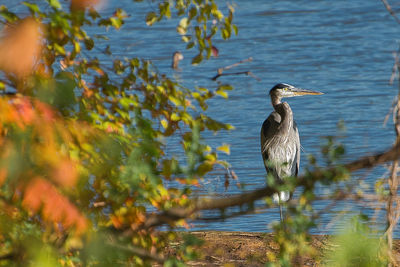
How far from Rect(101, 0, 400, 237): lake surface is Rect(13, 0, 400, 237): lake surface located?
1 centimetres

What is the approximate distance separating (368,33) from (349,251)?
12.7 m

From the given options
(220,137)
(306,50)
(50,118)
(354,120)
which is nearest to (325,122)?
(354,120)

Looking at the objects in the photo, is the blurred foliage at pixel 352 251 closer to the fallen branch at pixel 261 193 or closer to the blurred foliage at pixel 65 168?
the fallen branch at pixel 261 193

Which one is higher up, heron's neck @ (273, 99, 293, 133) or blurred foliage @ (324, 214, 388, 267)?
blurred foliage @ (324, 214, 388, 267)

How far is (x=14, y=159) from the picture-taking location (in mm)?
1717

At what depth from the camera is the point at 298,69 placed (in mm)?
11859

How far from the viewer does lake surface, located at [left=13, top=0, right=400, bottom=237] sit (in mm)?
8391

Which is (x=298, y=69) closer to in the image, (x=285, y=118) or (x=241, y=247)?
(x=285, y=118)

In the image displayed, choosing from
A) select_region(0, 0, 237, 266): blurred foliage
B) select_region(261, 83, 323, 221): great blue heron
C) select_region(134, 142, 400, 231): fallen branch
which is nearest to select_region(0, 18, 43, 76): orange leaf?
select_region(0, 0, 237, 266): blurred foliage

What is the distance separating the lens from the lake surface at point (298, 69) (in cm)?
839

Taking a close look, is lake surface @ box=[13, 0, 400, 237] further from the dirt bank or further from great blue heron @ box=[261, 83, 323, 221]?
the dirt bank

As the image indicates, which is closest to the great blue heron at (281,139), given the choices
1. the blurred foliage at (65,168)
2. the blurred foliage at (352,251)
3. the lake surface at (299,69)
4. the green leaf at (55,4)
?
the lake surface at (299,69)

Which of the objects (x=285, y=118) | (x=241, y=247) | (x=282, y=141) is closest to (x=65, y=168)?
(x=241, y=247)

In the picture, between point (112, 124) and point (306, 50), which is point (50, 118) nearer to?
point (112, 124)
